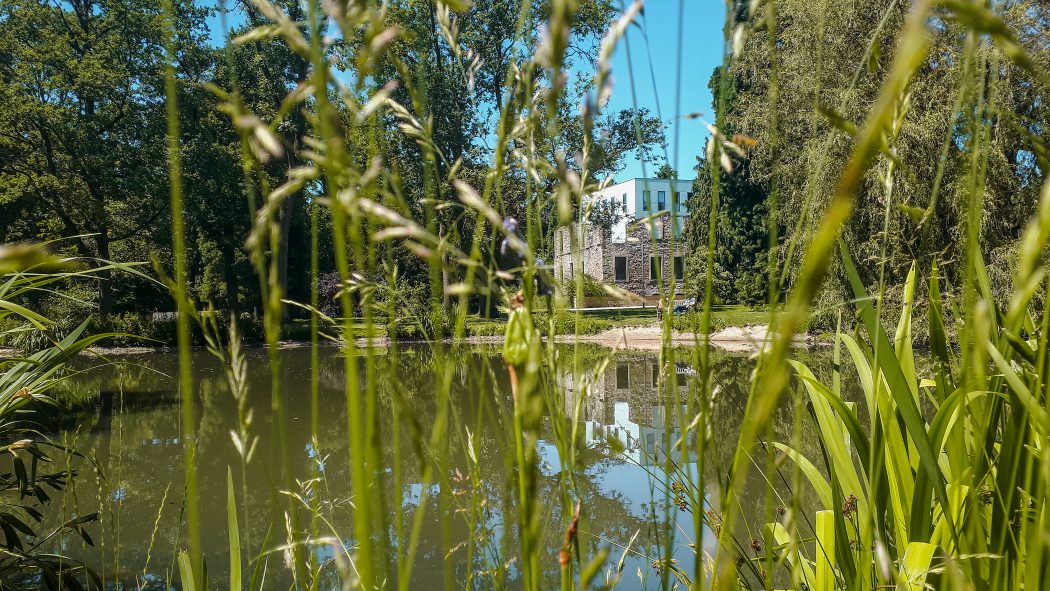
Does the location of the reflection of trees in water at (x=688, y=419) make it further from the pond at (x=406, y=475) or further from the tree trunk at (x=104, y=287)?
the tree trunk at (x=104, y=287)

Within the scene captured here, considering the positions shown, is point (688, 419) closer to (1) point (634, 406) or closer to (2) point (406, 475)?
(2) point (406, 475)

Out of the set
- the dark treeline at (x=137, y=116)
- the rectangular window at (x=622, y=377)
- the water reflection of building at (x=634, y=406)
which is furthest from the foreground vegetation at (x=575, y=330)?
the dark treeline at (x=137, y=116)

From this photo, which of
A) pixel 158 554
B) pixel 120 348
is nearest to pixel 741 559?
pixel 158 554

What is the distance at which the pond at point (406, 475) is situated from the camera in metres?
0.73

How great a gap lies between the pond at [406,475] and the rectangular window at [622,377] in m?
0.06

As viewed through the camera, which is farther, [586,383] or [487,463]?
[487,463]

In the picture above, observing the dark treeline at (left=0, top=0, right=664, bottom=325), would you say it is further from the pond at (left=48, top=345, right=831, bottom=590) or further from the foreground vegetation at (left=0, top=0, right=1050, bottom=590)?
the foreground vegetation at (left=0, top=0, right=1050, bottom=590)

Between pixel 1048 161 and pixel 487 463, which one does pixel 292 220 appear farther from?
pixel 1048 161

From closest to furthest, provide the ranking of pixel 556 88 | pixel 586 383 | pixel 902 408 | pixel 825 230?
pixel 825 230 < pixel 556 88 < pixel 586 383 < pixel 902 408

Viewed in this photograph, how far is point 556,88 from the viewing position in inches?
17.0

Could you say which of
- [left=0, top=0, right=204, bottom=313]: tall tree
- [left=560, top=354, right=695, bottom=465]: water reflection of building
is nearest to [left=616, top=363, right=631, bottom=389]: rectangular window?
[left=560, top=354, right=695, bottom=465]: water reflection of building

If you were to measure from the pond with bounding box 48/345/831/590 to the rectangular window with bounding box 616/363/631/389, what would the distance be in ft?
0.21

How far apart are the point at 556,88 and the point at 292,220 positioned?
1942 centimetres

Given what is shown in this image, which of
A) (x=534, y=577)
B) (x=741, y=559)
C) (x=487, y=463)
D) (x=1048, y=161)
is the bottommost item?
(x=487, y=463)
